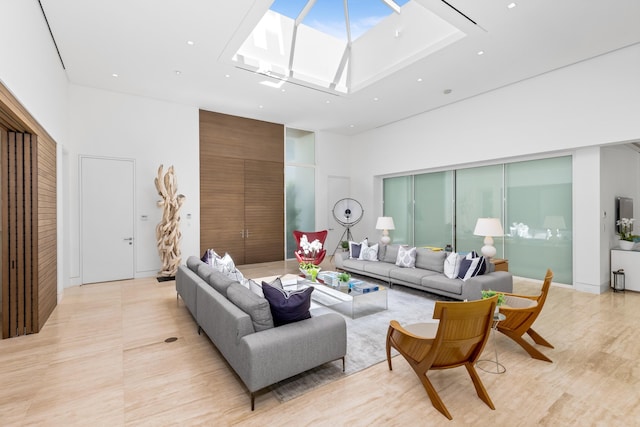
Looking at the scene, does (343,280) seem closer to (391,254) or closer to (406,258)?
(406,258)

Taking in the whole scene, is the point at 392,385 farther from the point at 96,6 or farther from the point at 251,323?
the point at 96,6

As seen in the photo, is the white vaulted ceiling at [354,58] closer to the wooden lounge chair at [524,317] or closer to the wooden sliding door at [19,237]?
the wooden sliding door at [19,237]

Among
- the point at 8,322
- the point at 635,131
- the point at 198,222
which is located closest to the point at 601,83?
the point at 635,131

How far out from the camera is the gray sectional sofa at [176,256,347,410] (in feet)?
7.04

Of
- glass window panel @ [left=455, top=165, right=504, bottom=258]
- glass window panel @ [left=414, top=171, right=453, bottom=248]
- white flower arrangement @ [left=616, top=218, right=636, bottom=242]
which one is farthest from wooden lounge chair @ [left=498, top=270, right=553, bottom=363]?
glass window panel @ [left=414, top=171, right=453, bottom=248]

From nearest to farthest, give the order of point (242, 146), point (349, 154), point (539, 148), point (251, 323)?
point (251, 323), point (539, 148), point (242, 146), point (349, 154)

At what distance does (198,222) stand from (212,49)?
3.83 metres

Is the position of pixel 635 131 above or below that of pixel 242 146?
below

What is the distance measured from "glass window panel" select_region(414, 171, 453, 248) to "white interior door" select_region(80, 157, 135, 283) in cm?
671

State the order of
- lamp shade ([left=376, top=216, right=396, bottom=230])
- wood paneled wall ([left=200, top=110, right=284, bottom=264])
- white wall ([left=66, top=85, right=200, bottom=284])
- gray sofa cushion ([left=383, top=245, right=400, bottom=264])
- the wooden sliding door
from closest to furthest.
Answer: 1. the wooden sliding door
2. white wall ([left=66, top=85, right=200, bottom=284])
3. gray sofa cushion ([left=383, top=245, right=400, bottom=264])
4. lamp shade ([left=376, top=216, right=396, bottom=230])
5. wood paneled wall ([left=200, top=110, right=284, bottom=264])

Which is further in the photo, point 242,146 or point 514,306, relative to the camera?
point 242,146

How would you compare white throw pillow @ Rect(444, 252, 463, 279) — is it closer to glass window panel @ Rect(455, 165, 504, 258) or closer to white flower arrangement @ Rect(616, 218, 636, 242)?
glass window panel @ Rect(455, 165, 504, 258)

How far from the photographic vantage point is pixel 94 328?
11.8ft

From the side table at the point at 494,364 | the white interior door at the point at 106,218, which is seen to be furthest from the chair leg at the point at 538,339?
the white interior door at the point at 106,218
